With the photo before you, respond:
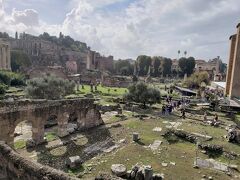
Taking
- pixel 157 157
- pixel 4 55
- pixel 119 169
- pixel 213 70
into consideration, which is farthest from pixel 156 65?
pixel 119 169

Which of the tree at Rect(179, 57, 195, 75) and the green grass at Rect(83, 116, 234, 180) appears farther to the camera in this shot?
the tree at Rect(179, 57, 195, 75)

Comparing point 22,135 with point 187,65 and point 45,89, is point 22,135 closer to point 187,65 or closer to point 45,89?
point 45,89

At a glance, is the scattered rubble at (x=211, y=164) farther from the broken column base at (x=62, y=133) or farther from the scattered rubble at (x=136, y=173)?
the broken column base at (x=62, y=133)

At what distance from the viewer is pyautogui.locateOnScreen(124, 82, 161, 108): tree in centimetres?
3500

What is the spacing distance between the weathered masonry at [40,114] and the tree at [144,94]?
10.7m

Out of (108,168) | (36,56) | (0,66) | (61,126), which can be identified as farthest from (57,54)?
(108,168)

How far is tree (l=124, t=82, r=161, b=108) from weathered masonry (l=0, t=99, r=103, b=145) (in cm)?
1068

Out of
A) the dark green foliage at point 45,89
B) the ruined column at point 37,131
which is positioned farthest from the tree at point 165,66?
the ruined column at point 37,131

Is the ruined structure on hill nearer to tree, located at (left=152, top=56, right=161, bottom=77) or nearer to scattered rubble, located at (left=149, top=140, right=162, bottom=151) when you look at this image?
tree, located at (left=152, top=56, right=161, bottom=77)

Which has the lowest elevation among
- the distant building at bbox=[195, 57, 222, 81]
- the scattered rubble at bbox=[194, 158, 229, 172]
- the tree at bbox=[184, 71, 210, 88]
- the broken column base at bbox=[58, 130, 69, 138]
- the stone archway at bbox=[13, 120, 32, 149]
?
the stone archway at bbox=[13, 120, 32, 149]

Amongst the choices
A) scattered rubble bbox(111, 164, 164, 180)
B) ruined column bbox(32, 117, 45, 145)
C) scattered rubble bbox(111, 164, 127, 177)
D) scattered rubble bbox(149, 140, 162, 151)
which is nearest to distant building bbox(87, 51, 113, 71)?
ruined column bbox(32, 117, 45, 145)

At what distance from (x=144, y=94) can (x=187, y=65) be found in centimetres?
5866

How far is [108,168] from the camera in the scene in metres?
13.9

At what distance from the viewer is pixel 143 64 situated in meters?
98.8
